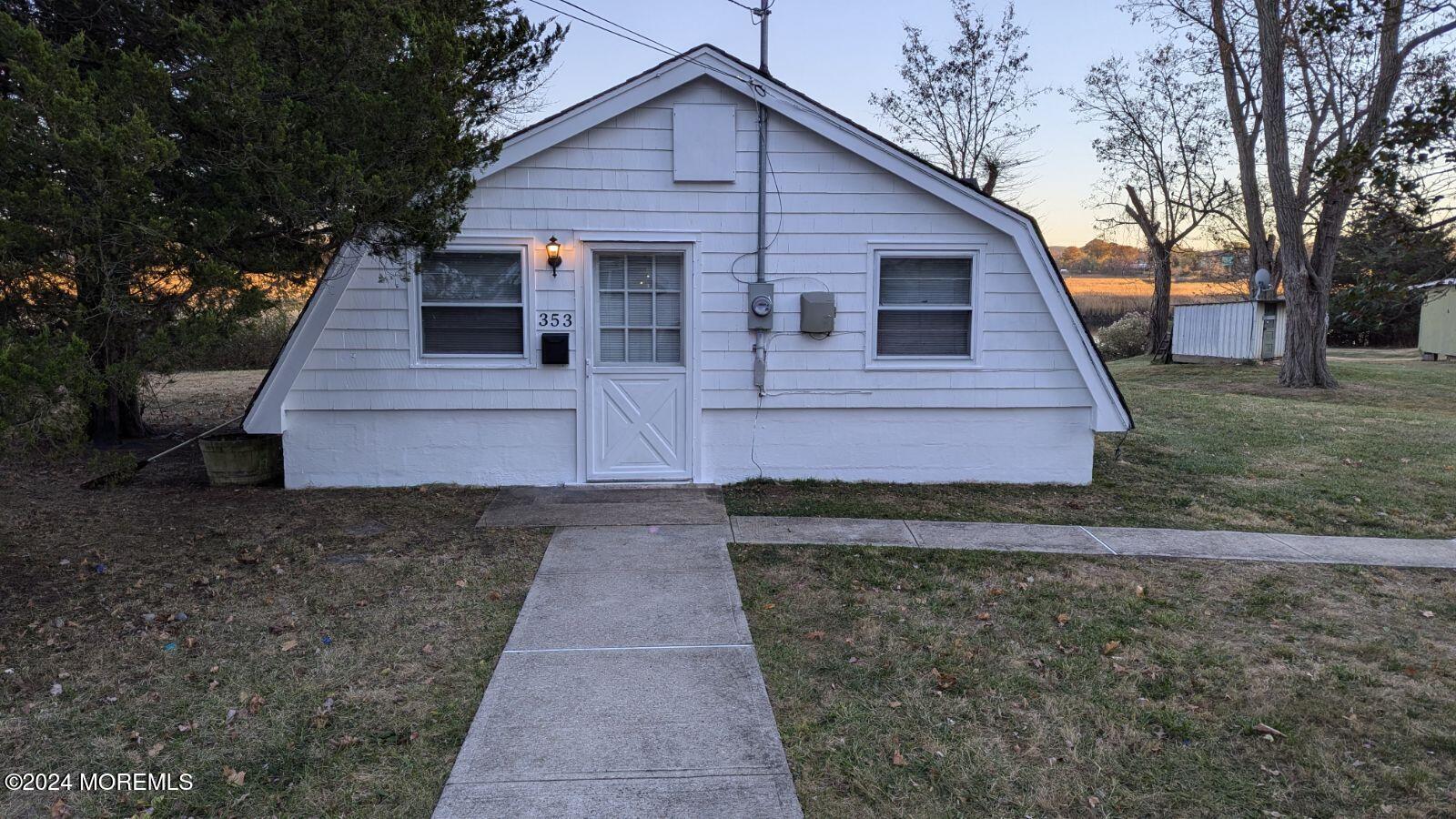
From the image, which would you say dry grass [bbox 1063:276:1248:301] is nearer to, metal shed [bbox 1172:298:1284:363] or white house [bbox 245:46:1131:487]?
metal shed [bbox 1172:298:1284:363]

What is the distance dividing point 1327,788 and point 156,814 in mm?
4191

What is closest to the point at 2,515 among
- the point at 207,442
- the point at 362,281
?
the point at 207,442

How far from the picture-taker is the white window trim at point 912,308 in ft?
26.6

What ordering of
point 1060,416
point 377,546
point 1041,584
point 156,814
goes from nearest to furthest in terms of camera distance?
point 156,814 < point 1041,584 < point 377,546 < point 1060,416

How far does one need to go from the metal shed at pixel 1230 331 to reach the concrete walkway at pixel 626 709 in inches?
794

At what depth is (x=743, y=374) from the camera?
8117mm

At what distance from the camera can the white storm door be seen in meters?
8.05

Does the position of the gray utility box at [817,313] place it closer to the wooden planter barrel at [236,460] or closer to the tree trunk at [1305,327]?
the wooden planter barrel at [236,460]

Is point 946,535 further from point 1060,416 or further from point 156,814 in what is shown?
point 156,814

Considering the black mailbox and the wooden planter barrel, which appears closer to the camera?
the black mailbox

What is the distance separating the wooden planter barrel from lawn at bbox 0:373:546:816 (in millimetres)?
407

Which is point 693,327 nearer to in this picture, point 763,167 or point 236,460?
point 763,167

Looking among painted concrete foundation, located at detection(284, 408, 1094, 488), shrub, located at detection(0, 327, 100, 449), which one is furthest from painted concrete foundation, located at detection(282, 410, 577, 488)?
shrub, located at detection(0, 327, 100, 449)

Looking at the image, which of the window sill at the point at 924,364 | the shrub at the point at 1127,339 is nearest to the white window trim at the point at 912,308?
the window sill at the point at 924,364
